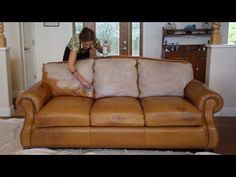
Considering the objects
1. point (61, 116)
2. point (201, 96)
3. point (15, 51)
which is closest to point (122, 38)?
point (15, 51)

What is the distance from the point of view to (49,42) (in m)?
5.96

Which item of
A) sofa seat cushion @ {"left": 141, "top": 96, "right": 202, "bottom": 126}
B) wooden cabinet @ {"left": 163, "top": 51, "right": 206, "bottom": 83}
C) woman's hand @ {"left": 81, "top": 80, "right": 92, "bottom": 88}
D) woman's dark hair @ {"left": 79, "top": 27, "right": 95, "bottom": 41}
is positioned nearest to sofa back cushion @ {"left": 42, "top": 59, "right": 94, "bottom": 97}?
woman's hand @ {"left": 81, "top": 80, "right": 92, "bottom": 88}

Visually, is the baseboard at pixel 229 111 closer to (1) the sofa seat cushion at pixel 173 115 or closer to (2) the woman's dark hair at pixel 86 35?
(1) the sofa seat cushion at pixel 173 115

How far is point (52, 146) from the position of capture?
2557 mm

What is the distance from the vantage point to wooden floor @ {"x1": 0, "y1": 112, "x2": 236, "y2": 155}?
2.70 meters

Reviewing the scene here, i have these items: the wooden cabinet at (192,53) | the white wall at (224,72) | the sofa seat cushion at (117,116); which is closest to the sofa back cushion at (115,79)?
the sofa seat cushion at (117,116)

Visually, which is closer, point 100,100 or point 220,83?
point 100,100

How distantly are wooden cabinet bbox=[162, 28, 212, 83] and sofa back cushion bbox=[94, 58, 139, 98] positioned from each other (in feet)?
9.36

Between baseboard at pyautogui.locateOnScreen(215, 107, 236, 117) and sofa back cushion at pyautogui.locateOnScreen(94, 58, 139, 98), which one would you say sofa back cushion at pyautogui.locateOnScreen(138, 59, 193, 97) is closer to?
sofa back cushion at pyautogui.locateOnScreen(94, 58, 139, 98)

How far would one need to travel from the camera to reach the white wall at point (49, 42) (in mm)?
5895

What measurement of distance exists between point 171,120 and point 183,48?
3.71 meters

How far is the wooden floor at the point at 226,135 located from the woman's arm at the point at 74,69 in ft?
4.55

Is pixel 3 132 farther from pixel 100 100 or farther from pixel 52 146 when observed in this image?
pixel 100 100
